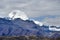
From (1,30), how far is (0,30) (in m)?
0.95

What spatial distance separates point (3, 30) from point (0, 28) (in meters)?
3.69

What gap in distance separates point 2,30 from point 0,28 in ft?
9.70

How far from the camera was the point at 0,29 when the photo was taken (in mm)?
199125

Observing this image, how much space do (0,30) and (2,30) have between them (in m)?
2.08

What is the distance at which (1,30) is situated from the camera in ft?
650

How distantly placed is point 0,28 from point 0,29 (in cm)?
120

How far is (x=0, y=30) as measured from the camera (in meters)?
198

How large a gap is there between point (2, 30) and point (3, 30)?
96 cm

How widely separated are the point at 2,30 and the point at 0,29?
7.15 feet

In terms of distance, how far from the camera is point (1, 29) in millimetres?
199875

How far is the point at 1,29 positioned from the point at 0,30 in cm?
238

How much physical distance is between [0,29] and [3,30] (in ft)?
10.1
